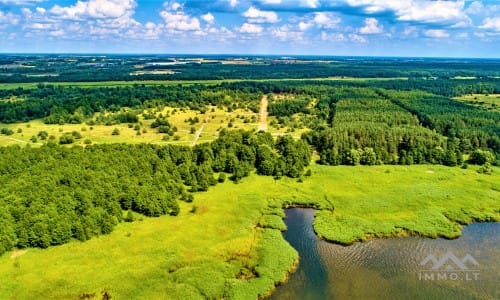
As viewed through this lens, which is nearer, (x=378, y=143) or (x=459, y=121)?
(x=378, y=143)

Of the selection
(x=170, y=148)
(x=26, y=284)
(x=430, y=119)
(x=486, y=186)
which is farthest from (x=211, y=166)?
(x=430, y=119)

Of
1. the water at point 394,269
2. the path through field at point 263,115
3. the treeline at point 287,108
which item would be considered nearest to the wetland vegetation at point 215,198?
the water at point 394,269

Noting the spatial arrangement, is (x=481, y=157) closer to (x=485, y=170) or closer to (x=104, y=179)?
(x=485, y=170)

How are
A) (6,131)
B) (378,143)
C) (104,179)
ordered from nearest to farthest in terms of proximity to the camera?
(104,179)
(378,143)
(6,131)

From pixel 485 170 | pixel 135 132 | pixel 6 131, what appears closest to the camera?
pixel 485 170

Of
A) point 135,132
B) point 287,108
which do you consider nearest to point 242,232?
point 135,132

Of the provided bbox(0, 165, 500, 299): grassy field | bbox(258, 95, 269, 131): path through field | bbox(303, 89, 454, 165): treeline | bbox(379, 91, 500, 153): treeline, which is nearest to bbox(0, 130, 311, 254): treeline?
bbox(0, 165, 500, 299): grassy field

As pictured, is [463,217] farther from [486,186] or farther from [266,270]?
[266,270]

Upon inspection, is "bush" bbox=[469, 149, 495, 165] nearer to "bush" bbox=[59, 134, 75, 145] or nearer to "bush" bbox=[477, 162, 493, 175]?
"bush" bbox=[477, 162, 493, 175]
